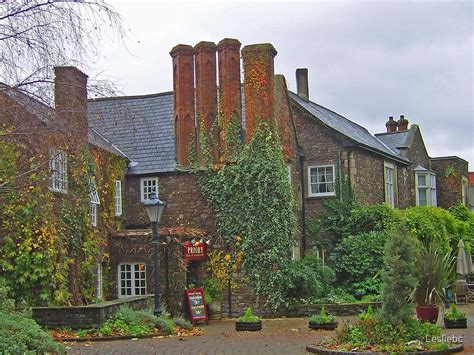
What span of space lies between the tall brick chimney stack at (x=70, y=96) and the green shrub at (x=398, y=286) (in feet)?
21.5

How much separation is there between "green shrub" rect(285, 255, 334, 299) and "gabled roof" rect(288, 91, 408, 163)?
6654 mm

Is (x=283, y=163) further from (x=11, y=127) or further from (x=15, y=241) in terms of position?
(x=11, y=127)

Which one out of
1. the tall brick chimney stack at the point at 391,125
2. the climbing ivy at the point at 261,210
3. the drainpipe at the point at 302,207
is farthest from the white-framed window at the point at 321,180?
the tall brick chimney stack at the point at 391,125

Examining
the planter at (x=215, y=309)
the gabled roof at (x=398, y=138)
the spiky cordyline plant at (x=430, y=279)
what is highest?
the gabled roof at (x=398, y=138)

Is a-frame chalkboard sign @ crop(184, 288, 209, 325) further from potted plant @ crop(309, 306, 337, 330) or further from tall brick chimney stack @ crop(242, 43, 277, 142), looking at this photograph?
tall brick chimney stack @ crop(242, 43, 277, 142)

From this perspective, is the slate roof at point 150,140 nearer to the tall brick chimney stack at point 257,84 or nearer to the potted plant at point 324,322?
the tall brick chimney stack at point 257,84

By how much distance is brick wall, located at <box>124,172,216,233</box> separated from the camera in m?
25.1

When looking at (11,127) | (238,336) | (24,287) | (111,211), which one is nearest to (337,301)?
(238,336)

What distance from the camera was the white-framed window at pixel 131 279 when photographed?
2406cm

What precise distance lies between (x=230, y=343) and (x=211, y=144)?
427 inches

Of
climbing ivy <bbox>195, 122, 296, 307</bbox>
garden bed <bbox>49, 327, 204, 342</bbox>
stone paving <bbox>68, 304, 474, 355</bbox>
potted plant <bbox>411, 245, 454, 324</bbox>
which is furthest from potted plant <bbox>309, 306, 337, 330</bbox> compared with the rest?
climbing ivy <bbox>195, 122, 296, 307</bbox>

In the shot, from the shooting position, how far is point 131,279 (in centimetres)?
2417

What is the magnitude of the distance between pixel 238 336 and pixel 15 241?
7.03 metres

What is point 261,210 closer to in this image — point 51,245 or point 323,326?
point 323,326
